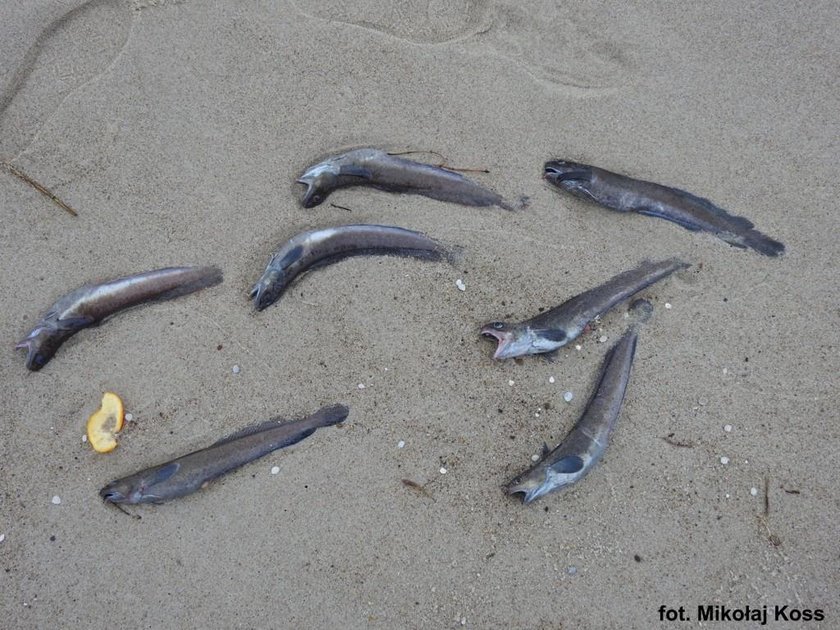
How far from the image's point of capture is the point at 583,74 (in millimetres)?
4648

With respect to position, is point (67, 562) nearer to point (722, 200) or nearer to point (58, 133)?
point (58, 133)

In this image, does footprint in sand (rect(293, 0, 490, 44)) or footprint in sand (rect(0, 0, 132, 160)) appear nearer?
footprint in sand (rect(0, 0, 132, 160))

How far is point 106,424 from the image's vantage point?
396 centimetres

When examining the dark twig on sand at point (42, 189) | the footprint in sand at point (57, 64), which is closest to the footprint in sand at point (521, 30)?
the footprint in sand at point (57, 64)

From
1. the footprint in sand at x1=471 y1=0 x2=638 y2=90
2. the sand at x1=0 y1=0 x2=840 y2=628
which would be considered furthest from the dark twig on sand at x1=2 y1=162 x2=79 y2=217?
the footprint in sand at x1=471 y1=0 x2=638 y2=90

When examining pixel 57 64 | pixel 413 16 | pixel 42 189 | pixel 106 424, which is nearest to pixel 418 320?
pixel 106 424

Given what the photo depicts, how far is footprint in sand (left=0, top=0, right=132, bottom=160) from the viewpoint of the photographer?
4.35 metres

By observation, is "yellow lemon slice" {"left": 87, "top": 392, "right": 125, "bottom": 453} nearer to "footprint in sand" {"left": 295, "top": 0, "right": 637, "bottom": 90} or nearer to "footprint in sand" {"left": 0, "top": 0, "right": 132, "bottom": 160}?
"footprint in sand" {"left": 0, "top": 0, "right": 132, "bottom": 160}

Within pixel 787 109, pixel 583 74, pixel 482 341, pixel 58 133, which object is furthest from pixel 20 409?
pixel 787 109

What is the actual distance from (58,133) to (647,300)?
4878 mm

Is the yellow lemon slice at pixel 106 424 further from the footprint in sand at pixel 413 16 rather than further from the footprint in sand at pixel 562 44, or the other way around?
the footprint in sand at pixel 562 44

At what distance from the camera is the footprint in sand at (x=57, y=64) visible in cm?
435

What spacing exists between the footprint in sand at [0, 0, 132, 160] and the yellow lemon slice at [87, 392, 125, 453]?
2157mm

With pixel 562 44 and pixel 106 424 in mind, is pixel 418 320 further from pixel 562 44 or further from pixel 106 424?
pixel 562 44
